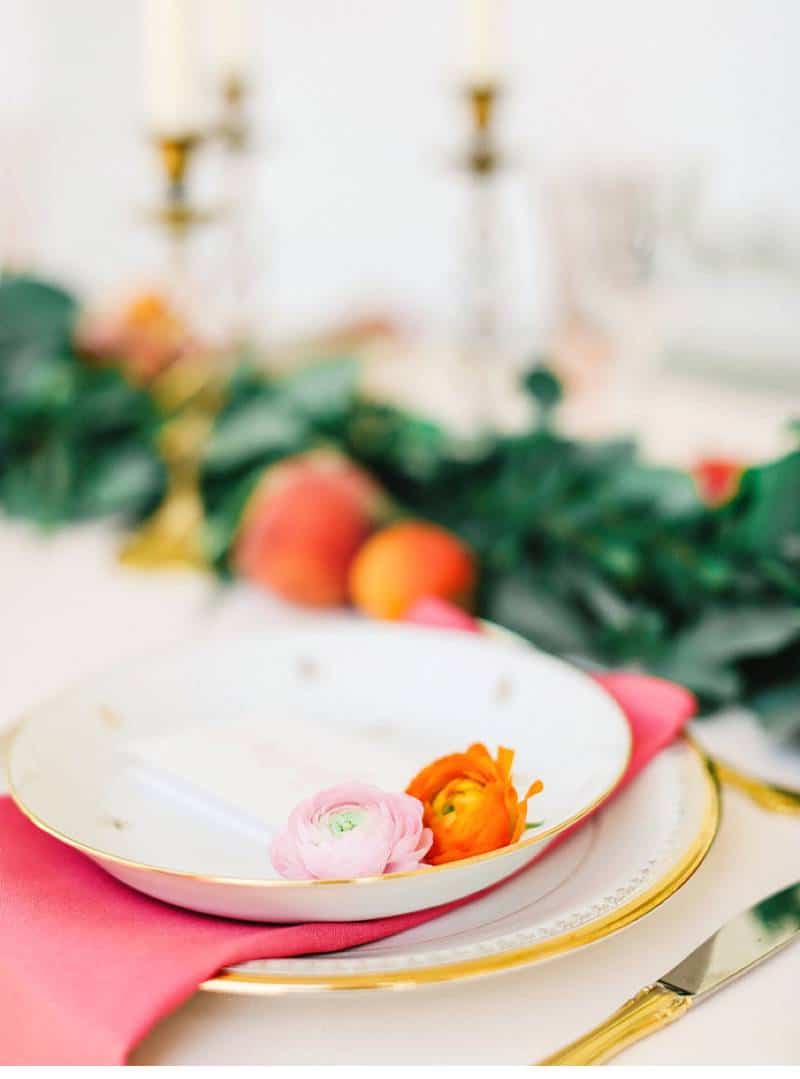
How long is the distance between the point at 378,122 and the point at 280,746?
1.82 metres

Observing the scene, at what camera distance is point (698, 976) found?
0.37 meters

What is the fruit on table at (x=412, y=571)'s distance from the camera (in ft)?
2.11

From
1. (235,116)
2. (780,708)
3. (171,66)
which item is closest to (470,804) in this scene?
(780,708)

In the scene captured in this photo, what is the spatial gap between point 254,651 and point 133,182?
2178mm

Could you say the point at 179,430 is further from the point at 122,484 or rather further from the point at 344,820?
the point at 344,820

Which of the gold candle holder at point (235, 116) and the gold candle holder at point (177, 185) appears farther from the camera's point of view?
the gold candle holder at point (235, 116)

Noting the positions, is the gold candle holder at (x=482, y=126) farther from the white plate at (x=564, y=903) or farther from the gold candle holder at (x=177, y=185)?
the white plate at (x=564, y=903)

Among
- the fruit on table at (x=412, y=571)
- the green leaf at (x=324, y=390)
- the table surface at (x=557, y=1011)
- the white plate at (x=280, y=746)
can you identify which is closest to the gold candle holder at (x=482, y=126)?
the green leaf at (x=324, y=390)

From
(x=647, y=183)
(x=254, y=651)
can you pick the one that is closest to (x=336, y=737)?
(x=254, y=651)

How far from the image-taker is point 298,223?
225cm

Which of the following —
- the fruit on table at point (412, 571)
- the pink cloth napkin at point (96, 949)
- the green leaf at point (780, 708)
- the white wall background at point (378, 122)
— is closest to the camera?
the pink cloth napkin at point (96, 949)

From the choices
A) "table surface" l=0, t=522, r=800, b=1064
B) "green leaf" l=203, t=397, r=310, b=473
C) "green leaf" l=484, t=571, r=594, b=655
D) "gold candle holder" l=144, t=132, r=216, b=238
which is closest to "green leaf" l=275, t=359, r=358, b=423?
"green leaf" l=203, t=397, r=310, b=473

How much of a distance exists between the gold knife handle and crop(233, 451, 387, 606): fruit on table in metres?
0.37

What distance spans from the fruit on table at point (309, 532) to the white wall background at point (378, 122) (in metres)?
0.79
